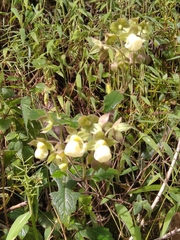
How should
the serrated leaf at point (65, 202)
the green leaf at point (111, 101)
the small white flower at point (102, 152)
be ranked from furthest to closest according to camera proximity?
the green leaf at point (111, 101) → the serrated leaf at point (65, 202) → the small white flower at point (102, 152)

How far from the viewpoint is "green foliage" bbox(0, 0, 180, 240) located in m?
1.02

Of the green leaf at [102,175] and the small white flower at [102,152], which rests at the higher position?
the small white flower at [102,152]

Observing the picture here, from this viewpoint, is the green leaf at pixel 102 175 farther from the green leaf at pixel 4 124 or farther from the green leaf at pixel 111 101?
the green leaf at pixel 4 124

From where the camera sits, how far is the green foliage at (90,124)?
1.02m

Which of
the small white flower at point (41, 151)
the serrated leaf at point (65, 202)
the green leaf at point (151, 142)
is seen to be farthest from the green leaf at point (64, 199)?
the green leaf at point (151, 142)

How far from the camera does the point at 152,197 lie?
1275mm

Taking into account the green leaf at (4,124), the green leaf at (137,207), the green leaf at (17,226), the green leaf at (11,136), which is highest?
Answer: the green leaf at (4,124)

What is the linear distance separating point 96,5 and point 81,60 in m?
0.42

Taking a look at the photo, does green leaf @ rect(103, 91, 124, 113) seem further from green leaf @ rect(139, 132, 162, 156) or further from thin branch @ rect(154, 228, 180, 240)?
thin branch @ rect(154, 228, 180, 240)

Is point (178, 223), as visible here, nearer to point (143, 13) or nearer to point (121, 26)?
point (121, 26)

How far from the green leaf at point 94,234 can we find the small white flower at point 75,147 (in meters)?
0.27

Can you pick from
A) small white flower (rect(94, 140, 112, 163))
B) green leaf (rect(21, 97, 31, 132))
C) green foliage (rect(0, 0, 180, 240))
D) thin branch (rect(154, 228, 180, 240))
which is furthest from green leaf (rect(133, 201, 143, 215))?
green leaf (rect(21, 97, 31, 132))

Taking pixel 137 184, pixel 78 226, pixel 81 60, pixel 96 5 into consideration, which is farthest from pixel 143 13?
pixel 78 226

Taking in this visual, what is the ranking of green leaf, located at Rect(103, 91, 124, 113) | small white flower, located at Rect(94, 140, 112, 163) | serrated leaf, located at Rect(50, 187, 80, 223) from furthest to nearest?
green leaf, located at Rect(103, 91, 124, 113), serrated leaf, located at Rect(50, 187, 80, 223), small white flower, located at Rect(94, 140, 112, 163)
